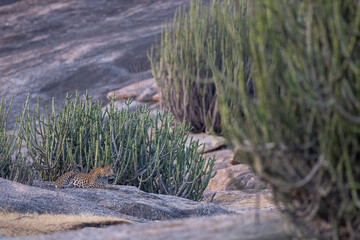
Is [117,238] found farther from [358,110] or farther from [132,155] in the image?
[132,155]

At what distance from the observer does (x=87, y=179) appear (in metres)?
6.96

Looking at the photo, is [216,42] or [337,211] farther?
[216,42]

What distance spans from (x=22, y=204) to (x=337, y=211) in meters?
3.27

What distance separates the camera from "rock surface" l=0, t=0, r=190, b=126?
16.9 meters

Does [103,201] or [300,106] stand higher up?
[300,106]

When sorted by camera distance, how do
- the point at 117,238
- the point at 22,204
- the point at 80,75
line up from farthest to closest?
the point at 80,75 < the point at 22,204 < the point at 117,238

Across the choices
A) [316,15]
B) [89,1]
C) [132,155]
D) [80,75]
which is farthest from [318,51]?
[89,1]

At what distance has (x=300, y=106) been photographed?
3.24 m

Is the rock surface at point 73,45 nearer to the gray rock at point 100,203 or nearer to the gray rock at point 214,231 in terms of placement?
the gray rock at point 100,203

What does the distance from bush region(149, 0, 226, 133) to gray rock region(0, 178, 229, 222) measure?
540 centimetres

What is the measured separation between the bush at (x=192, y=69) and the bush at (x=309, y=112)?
8.51 m

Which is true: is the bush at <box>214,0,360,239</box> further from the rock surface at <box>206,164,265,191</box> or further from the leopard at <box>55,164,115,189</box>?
the rock surface at <box>206,164,265,191</box>

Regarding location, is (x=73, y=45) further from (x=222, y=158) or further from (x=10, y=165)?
(x=10, y=165)

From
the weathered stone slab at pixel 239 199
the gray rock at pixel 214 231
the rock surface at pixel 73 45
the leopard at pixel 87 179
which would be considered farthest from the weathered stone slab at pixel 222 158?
the gray rock at pixel 214 231
